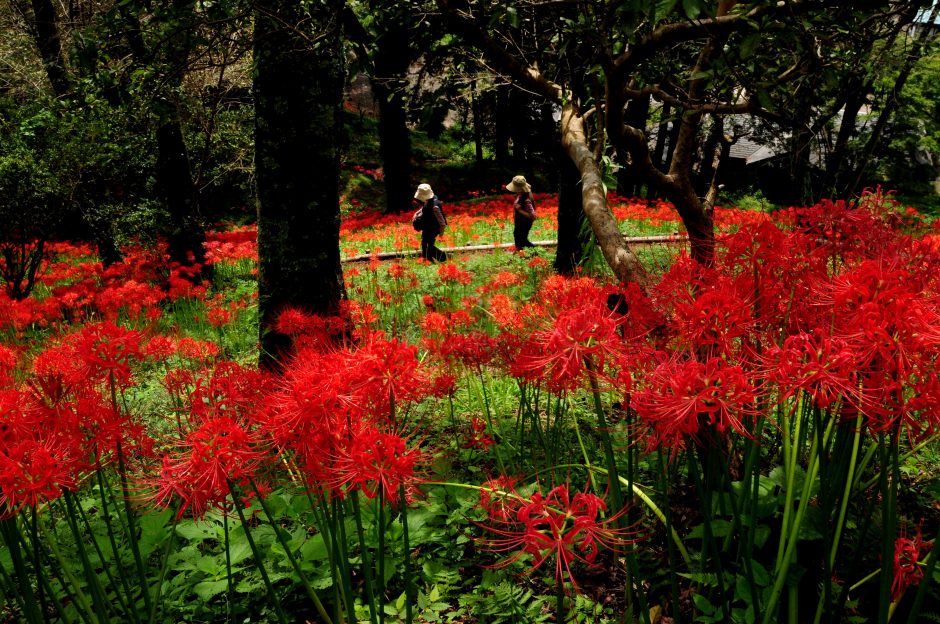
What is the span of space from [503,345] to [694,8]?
1.49m

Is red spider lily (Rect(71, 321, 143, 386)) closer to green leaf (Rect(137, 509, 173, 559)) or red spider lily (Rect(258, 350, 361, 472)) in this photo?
red spider lily (Rect(258, 350, 361, 472))

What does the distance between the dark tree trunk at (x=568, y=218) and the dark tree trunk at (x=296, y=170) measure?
161 inches

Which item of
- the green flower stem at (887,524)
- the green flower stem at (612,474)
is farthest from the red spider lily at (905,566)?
the green flower stem at (612,474)

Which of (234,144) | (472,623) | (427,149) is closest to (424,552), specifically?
(472,623)

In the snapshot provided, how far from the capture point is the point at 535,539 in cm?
116

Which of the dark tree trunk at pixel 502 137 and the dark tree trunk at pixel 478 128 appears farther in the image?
the dark tree trunk at pixel 502 137

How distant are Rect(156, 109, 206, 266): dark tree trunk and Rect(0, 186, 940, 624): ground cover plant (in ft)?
23.0

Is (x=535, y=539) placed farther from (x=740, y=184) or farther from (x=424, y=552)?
(x=740, y=184)

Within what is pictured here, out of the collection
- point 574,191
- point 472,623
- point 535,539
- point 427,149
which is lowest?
point 472,623

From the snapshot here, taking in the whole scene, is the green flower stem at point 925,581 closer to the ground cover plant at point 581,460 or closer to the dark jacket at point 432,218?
the ground cover plant at point 581,460

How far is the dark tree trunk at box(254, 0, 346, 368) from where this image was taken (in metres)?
3.93

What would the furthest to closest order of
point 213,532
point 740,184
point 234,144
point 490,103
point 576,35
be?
point 740,184 → point 490,103 → point 234,144 → point 576,35 → point 213,532

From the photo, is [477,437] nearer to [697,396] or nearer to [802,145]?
[697,396]

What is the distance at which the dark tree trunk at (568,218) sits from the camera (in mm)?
7750
